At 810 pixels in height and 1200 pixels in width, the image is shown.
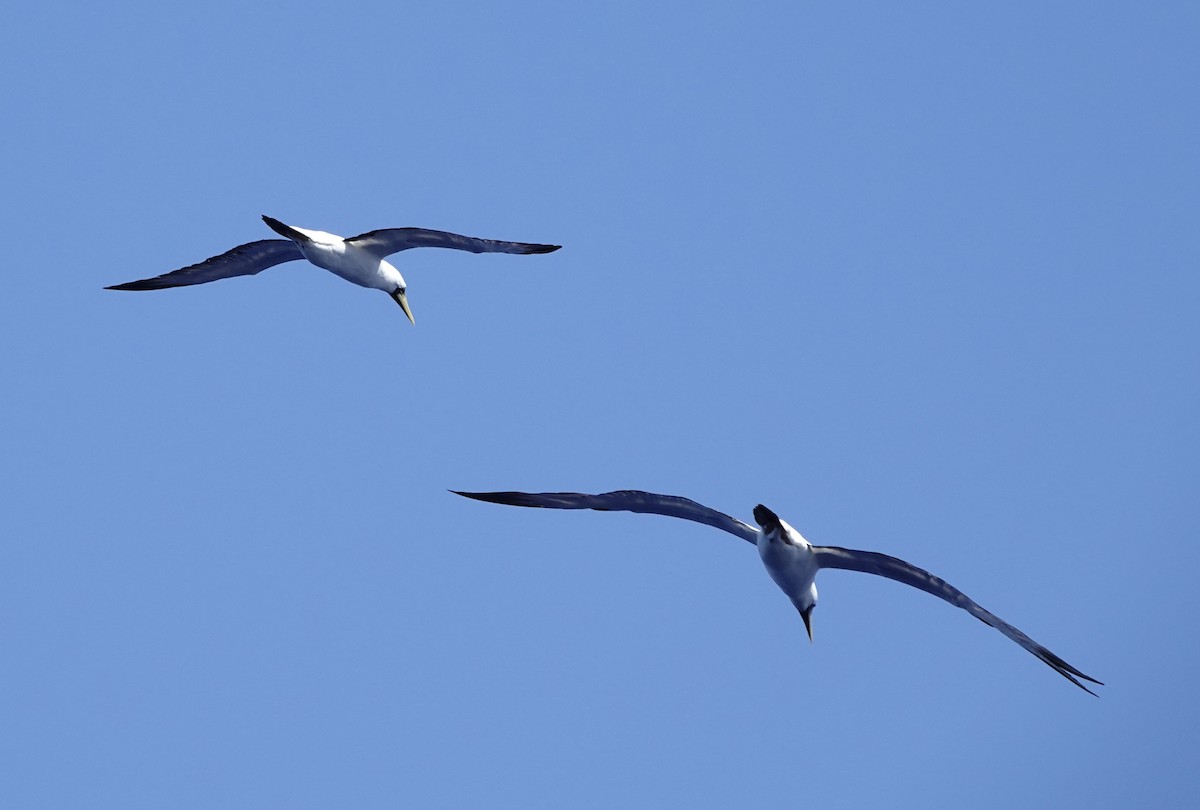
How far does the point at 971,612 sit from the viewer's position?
26.0 m

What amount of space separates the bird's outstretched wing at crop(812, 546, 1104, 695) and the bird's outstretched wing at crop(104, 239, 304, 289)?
12.3 m

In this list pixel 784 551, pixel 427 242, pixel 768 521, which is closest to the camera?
pixel 768 521

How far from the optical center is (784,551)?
2683 centimetres

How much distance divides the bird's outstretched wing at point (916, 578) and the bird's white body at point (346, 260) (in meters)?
9.92

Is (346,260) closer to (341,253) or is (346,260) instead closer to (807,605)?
(341,253)

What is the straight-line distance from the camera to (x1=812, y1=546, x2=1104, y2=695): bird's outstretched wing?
84.0 feet

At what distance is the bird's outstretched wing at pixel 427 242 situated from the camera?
28.4m

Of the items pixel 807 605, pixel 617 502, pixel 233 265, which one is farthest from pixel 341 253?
pixel 807 605

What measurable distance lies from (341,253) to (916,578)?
12079mm

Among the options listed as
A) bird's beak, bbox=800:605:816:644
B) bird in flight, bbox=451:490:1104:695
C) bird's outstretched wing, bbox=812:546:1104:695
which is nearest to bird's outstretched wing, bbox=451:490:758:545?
bird in flight, bbox=451:490:1104:695

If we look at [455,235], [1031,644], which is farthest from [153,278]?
[1031,644]

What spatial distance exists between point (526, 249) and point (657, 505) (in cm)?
617

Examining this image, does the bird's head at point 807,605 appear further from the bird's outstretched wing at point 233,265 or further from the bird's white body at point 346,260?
the bird's outstretched wing at point 233,265

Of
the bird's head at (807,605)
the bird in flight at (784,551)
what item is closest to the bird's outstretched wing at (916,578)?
the bird in flight at (784,551)
